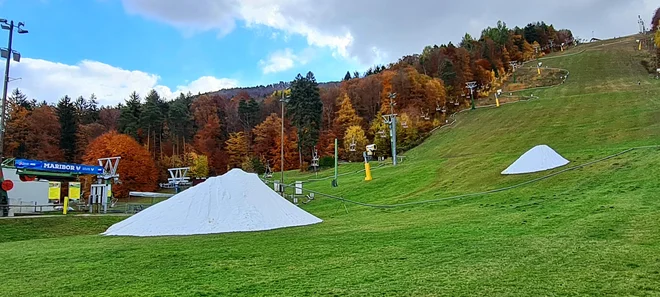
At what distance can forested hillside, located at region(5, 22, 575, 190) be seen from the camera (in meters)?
59.6

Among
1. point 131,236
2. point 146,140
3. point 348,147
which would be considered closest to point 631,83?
point 348,147

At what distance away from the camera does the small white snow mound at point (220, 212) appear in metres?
12.6

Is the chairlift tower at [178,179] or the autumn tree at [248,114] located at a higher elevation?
the autumn tree at [248,114]

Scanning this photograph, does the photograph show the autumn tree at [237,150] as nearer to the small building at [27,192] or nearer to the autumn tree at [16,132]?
the autumn tree at [16,132]

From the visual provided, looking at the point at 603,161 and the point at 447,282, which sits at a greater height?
the point at 603,161

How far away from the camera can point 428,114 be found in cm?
6875

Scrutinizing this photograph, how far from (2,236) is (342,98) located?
6383 cm

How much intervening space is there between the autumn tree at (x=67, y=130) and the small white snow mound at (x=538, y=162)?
62845mm

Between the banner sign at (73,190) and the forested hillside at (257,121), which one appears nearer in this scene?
the banner sign at (73,190)

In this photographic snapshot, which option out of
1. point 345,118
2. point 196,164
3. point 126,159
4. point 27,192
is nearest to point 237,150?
point 196,164

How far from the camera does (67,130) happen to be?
63.2 meters

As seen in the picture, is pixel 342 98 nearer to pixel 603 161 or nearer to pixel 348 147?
pixel 348 147

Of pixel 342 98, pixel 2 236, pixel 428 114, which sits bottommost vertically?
pixel 2 236

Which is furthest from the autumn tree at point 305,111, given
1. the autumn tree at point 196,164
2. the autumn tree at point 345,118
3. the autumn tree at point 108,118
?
the autumn tree at point 108,118
